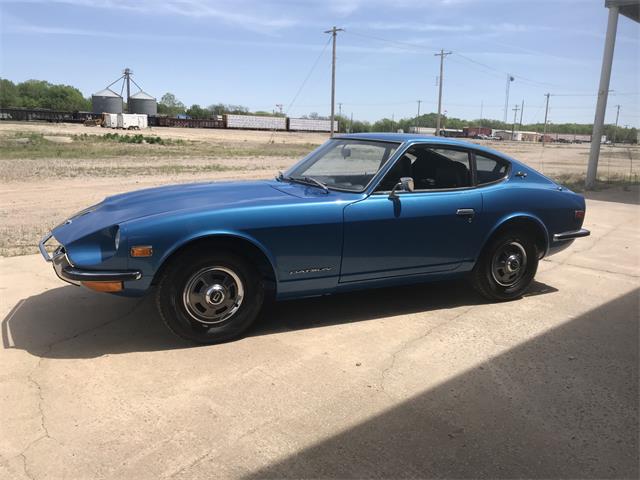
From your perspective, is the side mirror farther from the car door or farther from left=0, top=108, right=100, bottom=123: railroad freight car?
left=0, top=108, right=100, bottom=123: railroad freight car

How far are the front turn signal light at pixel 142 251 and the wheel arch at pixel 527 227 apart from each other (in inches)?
114

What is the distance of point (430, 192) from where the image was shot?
174 inches

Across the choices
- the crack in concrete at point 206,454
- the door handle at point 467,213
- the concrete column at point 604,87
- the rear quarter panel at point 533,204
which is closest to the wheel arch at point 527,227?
the rear quarter panel at point 533,204

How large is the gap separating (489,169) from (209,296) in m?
2.86

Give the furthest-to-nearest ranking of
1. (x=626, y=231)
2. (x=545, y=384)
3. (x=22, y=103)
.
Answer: (x=22, y=103) → (x=626, y=231) → (x=545, y=384)

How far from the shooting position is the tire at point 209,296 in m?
3.56

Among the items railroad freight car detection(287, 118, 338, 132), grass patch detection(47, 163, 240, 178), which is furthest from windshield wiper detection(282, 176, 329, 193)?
railroad freight car detection(287, 118, 338, 132)

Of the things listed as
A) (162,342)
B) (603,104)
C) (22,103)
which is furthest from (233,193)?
(22,103)

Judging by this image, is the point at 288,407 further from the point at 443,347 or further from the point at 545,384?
the point at 545,384

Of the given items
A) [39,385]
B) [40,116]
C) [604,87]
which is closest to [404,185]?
[39,385]

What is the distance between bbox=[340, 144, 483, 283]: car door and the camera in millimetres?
4055

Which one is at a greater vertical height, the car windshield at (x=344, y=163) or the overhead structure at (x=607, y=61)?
the overhead structure at (x=607, y=61)

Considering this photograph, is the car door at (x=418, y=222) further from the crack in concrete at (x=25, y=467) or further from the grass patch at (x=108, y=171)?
the grass patch at (x=108, y=171)

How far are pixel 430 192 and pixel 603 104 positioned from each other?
14096 millimetres
